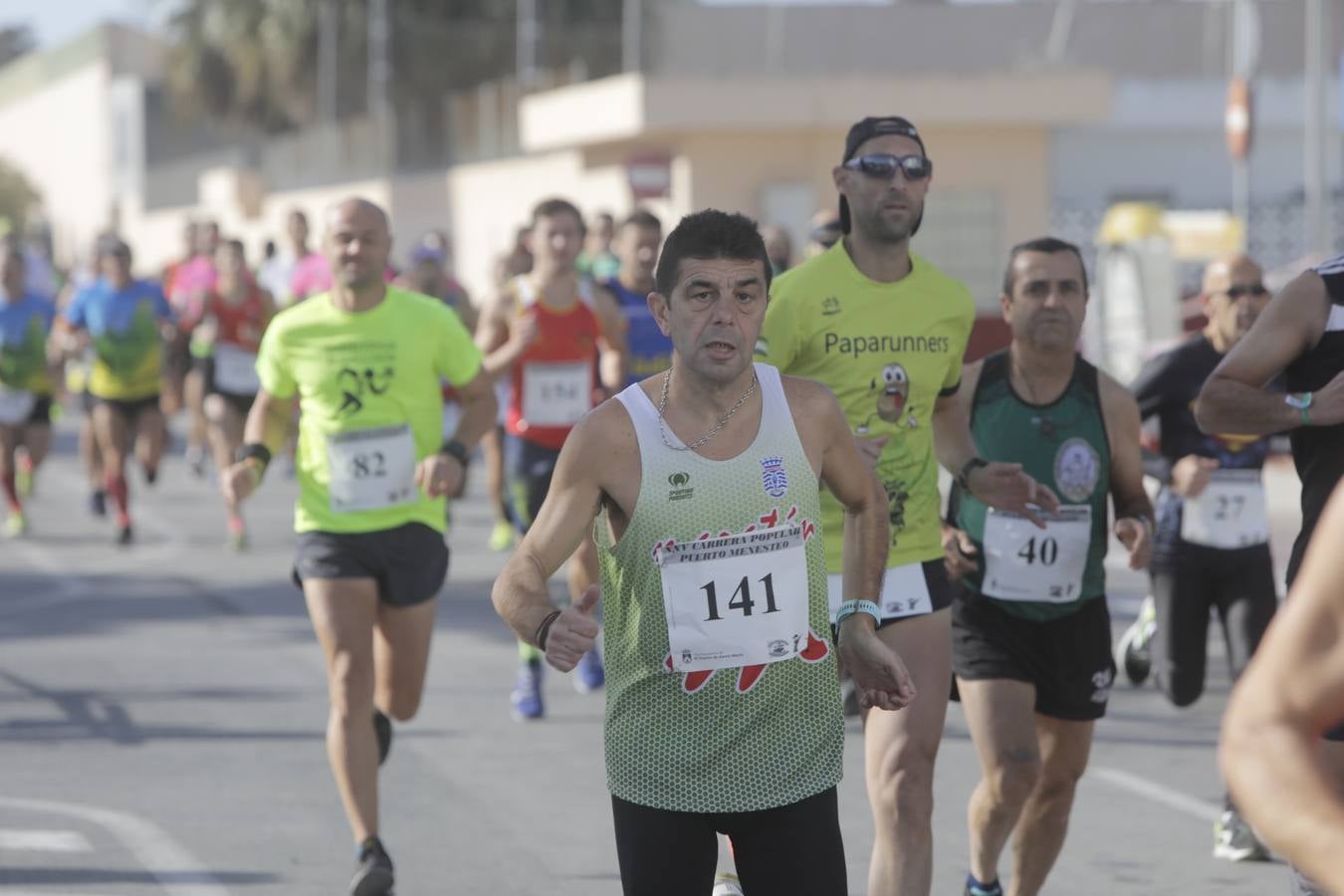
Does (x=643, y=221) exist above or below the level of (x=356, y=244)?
above

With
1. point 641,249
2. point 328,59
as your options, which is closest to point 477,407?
point 641,249

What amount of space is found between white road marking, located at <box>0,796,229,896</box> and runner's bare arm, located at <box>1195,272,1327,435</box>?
3424 mm

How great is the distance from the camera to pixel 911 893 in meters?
5.50

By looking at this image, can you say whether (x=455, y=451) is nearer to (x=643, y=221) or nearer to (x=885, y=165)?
(x=885, y=165)

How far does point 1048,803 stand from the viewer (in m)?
6.17

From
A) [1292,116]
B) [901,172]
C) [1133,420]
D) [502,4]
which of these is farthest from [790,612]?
[502,4]

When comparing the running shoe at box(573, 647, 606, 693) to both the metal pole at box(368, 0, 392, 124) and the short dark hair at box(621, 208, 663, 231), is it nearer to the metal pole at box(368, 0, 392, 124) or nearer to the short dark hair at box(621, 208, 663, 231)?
the short dark hair at box(621, 208, 663, 231)

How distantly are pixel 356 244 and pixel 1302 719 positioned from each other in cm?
518

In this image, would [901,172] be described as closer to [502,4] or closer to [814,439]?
[814,439]

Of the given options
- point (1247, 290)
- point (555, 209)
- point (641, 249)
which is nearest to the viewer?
point (1247, 290)

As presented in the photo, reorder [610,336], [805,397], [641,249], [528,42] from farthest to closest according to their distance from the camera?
[528,42], [641,249], [610,336], [805,397]

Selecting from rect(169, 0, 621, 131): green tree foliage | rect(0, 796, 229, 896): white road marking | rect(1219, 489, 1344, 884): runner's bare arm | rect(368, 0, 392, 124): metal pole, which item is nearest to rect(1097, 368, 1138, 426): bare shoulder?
rect(0, 796, 229, 896): white road marking

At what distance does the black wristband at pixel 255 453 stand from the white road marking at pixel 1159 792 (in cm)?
329

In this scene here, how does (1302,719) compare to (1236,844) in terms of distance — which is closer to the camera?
(1302,719)
